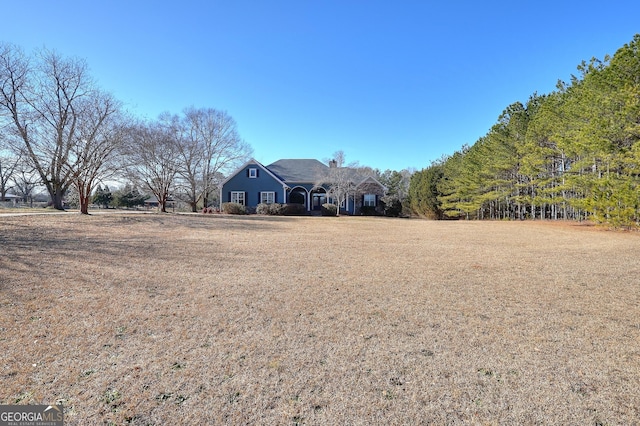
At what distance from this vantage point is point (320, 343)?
2969mm

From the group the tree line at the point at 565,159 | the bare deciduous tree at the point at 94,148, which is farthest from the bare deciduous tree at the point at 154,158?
the tree line at the point at 565,159

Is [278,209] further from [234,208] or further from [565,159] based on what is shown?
[565,159]

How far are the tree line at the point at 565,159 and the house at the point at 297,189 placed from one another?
5064mm

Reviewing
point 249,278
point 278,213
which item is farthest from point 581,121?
point 278,213

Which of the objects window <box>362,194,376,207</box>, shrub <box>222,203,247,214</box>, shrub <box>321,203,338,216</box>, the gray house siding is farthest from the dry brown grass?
window <box>362,194,376,207</box>

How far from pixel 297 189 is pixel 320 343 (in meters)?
29.4

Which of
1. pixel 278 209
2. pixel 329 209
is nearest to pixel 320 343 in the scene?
pixel 278 209

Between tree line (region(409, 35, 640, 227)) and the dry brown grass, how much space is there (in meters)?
8.72

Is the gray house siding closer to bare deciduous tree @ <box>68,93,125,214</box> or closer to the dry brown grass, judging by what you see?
bare deciduous tree @ <box>68,93,125,214</box>

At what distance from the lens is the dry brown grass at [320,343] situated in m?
2.07

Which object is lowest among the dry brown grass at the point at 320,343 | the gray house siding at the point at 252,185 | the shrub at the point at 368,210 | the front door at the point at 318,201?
the dry brown grass at the point at 320,343

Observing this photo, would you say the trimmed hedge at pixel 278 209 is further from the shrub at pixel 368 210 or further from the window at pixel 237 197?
the shrub at pixel 368 210

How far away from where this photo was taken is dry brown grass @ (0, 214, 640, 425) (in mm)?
2072

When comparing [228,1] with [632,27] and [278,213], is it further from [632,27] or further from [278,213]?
[278,213]
